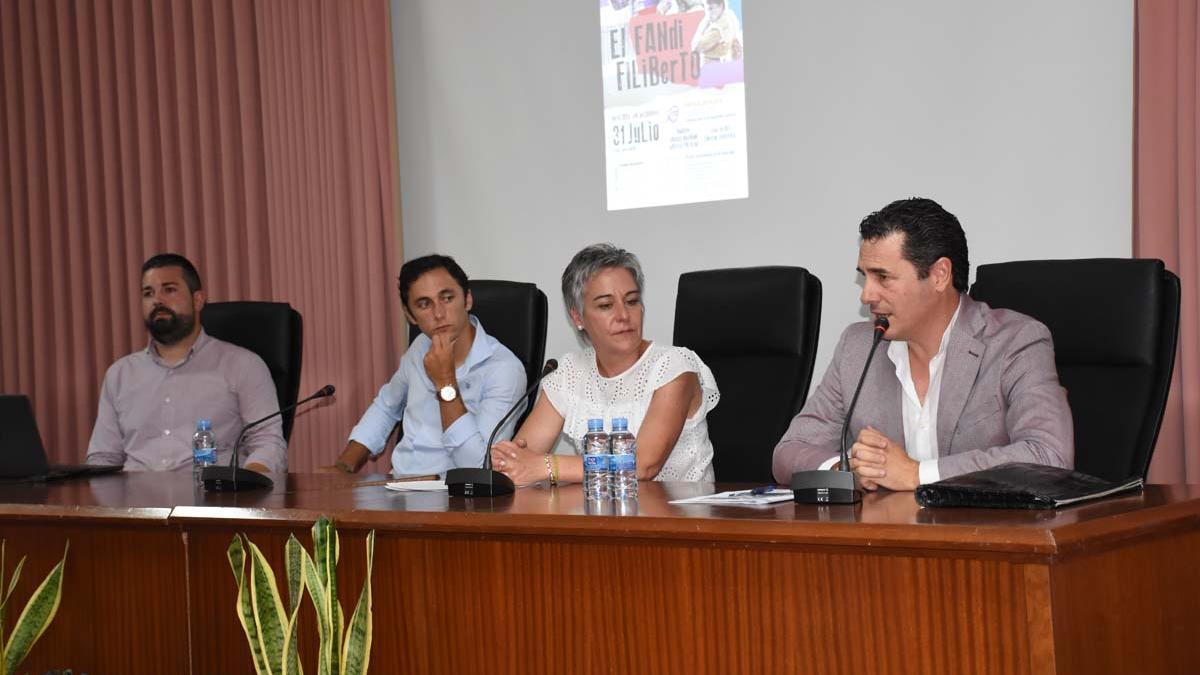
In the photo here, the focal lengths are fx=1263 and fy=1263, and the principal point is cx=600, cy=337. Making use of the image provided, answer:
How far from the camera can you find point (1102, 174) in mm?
3514

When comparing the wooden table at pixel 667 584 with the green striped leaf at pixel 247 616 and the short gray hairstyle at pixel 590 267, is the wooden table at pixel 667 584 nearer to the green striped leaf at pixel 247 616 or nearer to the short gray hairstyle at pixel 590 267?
the green striped leaf at pixel 247 616

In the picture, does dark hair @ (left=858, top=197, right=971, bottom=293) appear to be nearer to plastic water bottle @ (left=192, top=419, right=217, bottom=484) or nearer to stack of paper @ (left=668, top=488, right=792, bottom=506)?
stack of paper @ (left=668, top=488, right=792, bottom=506)

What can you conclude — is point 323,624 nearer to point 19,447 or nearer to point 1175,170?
point 19,447

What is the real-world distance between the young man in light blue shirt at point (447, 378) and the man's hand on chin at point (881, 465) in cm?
138

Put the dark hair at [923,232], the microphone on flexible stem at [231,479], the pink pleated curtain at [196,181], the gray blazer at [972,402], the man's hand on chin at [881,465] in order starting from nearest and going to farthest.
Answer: the man's hand on chin at [881,465]
the gray blazer at [972,402]
the dark hair at [923,232]
the microphone on flexible stem at [231,479]
the pink pleated curtain at [196,181]

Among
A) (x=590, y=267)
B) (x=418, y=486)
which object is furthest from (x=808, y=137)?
(x=418, y=486)

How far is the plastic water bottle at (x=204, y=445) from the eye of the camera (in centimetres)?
337

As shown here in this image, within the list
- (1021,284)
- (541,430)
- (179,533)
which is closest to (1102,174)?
(1021,284)

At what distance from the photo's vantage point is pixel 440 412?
11.4 ft

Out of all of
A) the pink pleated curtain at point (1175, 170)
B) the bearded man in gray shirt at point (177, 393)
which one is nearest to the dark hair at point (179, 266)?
the bearded man in gray shirt at point (177, 393)

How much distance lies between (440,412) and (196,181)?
2049 millimetres

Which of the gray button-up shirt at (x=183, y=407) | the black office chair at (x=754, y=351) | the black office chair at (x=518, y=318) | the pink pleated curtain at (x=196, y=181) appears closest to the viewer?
the black office chair at (x=754, y=351)

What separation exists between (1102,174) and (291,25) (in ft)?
9.47

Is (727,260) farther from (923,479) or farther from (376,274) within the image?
(923,479)
